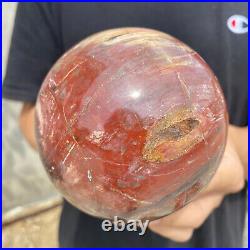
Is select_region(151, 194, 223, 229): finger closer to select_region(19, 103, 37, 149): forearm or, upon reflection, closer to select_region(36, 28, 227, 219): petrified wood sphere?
select_region(36, 28, 227, 219): petrified wood sphere

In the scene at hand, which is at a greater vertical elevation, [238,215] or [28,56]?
[28,56]

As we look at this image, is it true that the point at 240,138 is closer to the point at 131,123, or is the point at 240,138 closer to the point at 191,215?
the point at 191,215

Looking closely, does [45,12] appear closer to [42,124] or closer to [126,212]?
[42,124]

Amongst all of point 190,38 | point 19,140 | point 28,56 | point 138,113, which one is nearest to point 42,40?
point 28,56

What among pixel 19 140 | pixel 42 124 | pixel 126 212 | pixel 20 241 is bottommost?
pixel 20 241

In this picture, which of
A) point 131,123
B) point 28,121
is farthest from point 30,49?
point 131,123

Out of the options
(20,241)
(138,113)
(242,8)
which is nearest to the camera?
(138,113)

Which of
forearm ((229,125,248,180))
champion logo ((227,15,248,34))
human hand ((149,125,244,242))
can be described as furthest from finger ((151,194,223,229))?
champion logo ((227,15,248,34))
